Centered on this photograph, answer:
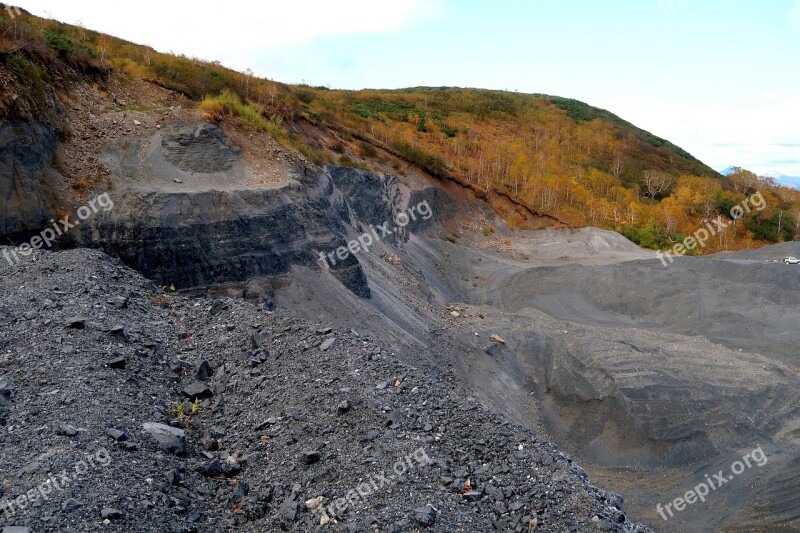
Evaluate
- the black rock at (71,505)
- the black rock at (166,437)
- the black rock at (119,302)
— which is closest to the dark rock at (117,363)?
the black rock at (166,437)

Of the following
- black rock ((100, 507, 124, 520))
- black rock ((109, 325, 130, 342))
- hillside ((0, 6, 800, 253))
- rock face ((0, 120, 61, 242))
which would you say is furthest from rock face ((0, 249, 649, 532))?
hillside ((0, 6, 800, 253))

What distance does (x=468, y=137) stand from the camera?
51156 millimetres

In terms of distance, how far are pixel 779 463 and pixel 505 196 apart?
25271 mm

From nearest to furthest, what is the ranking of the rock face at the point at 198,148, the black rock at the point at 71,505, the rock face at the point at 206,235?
the black rock at the point at 71,505
the rock face at the point at 206,235
the rock face at the point at 198,148

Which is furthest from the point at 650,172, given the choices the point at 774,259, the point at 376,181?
the point at 376,181

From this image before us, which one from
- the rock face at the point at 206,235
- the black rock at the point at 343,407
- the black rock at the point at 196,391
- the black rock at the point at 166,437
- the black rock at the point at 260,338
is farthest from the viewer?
the rock face at the point at 206,235

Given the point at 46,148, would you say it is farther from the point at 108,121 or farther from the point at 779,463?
the point at 779,463

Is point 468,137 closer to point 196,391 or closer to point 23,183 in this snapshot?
point 23,183

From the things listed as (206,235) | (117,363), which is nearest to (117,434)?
(117,363)

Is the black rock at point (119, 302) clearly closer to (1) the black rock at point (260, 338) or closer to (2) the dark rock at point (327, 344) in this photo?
(1) the black rock at point (260, 338)

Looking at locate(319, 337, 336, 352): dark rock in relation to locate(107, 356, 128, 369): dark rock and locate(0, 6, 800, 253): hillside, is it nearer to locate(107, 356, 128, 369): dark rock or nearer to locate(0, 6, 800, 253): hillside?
locate(107, 356, 128, 369): dark rock

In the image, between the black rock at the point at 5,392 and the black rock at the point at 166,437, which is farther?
the black rock at the point at 166,437

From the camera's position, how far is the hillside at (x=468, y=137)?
14.5 metres

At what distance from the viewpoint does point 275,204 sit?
535 inches
